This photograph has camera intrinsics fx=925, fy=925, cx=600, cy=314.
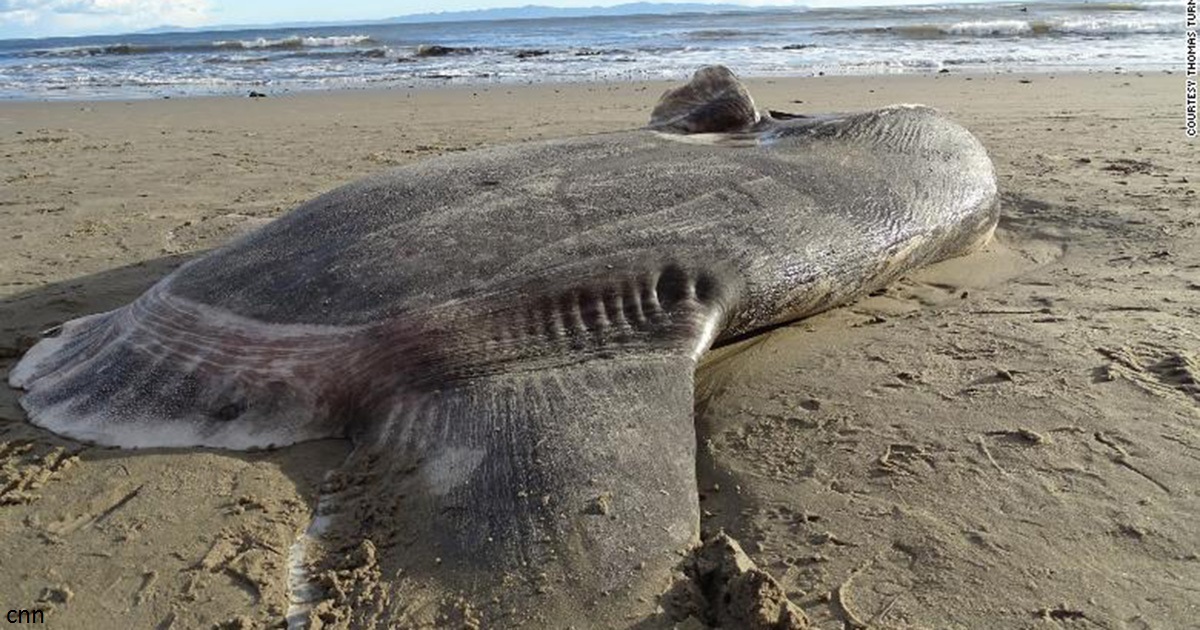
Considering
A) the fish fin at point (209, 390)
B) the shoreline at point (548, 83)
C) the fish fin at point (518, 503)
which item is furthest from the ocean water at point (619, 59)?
the fish fin at point (518, 503)

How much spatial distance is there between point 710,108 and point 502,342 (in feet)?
7.73

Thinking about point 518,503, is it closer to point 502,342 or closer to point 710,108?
point 502,342

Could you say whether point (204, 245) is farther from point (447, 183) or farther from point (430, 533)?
point (430, 533)

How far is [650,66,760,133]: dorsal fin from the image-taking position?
4.74 meters

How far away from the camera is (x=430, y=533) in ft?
7.78

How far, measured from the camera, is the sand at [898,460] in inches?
87.0

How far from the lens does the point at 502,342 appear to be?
2.96 metres

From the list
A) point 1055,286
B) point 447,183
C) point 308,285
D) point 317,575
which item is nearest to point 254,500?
point 317,575

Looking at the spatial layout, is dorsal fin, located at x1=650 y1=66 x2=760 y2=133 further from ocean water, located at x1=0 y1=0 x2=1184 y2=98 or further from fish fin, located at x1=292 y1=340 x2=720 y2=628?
ocean water, located at x1=0 y1=0 x2=1184 y2=98

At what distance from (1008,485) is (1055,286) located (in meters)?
1.93

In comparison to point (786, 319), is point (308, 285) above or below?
above

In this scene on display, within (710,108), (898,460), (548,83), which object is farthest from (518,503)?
(548,83)

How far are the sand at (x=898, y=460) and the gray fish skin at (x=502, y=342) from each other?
0.17m

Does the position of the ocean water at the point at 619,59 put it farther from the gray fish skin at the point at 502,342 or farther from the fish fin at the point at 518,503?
the fish fin at the point at 518,503
